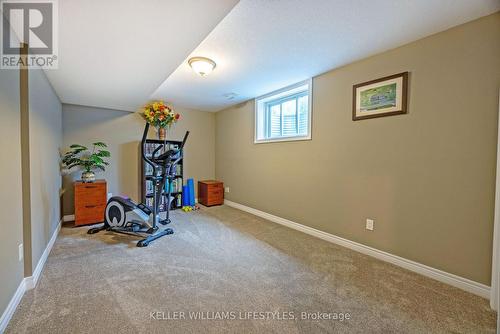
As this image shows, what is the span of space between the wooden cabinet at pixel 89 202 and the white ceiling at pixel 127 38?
144 cm

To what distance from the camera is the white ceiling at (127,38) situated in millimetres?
1283

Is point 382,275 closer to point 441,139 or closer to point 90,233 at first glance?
point 441,139

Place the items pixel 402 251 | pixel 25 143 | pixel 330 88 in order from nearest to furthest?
pixel 25 143 < pixel 402 251 < pixel 330 88

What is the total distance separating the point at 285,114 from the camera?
359cm

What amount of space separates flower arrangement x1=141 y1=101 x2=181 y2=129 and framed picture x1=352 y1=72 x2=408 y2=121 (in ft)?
10.1

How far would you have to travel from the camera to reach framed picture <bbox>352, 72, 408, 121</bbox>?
2072 mm

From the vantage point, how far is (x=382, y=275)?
1.94 m

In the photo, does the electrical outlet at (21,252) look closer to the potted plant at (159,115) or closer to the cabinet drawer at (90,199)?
the cabinet drawer at (90,199)

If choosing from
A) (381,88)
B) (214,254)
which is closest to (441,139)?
(381,88)

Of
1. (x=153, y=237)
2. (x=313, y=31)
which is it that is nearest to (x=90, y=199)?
(x=153, y=237)

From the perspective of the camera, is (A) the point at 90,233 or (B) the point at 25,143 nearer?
(B) the point at 25,143

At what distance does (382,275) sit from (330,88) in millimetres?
2139

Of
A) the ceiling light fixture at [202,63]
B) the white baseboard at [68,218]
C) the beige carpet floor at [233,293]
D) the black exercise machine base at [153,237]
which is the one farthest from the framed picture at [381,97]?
the white baseboard at [68,218]

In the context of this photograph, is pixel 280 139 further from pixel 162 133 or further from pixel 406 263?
pixel 162 133
